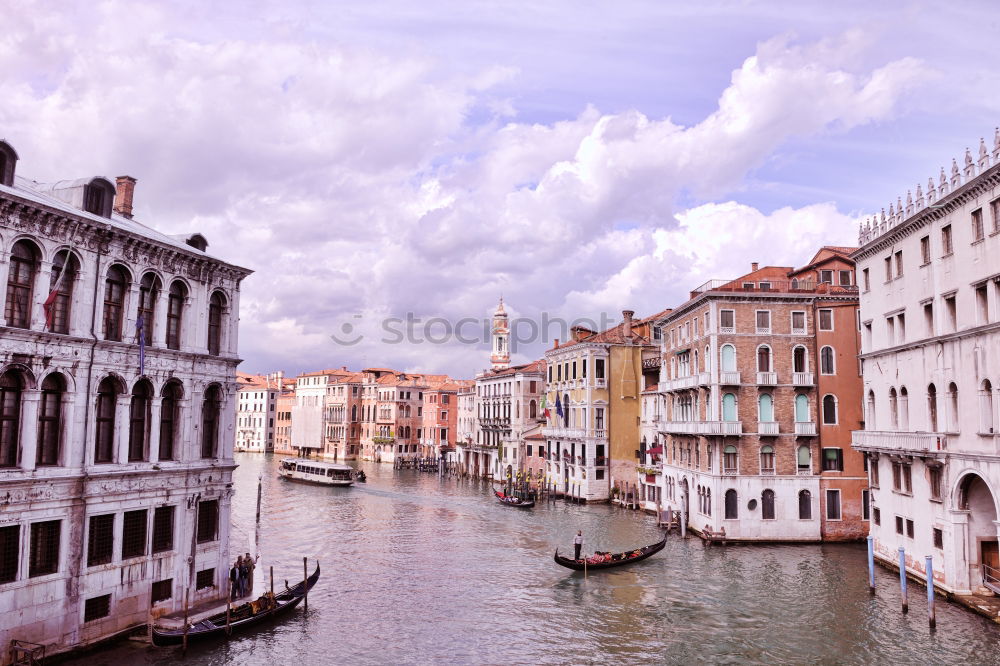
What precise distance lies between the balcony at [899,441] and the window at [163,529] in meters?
24.0

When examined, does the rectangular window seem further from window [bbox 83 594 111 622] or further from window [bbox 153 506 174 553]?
window [bbox 83 594 111 622]

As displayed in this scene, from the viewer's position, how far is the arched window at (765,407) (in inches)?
1406

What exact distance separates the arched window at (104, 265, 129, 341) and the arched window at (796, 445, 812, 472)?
2972 centimetres

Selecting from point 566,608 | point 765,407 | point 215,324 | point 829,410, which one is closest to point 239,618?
point 215,324

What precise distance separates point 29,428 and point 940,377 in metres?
26.7

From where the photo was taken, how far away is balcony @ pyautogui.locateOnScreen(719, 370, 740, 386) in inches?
1396

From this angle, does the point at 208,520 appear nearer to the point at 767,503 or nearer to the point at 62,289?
the point at 62,289

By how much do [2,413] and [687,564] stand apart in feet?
83.1

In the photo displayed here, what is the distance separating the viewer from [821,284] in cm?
3822

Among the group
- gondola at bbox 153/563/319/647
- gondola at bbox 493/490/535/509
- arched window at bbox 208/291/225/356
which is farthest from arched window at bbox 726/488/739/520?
arched window at bbox 208/291/225/356

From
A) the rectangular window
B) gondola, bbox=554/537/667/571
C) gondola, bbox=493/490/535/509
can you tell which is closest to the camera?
gondola, bbox=554/537/667/571

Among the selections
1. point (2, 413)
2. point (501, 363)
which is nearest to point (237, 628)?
point (2, 413)

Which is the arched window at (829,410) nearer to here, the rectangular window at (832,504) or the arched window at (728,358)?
the rectangular window at (832,504)

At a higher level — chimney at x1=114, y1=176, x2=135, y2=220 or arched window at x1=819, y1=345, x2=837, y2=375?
chimney at x1=114, y1=176, x2=135, y2=220
